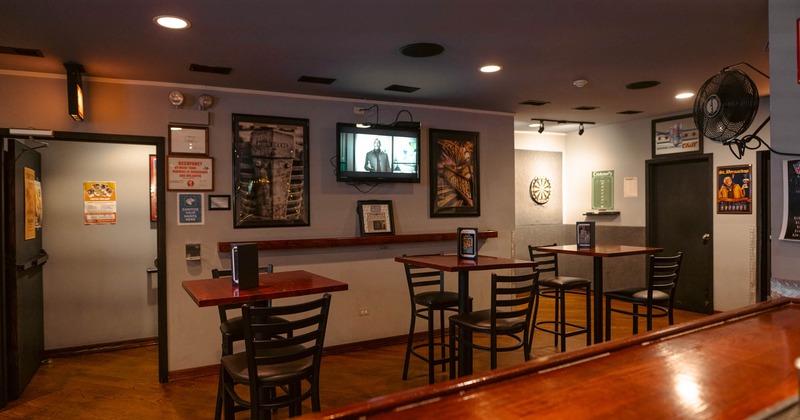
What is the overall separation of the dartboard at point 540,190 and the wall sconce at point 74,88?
5804 millimetres

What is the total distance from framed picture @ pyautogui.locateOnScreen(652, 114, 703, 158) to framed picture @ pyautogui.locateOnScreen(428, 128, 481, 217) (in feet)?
8.38

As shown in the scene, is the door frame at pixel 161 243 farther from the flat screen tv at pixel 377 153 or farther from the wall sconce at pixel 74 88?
the flat screen tv at pixel 377 153

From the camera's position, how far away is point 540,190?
7.54 meters

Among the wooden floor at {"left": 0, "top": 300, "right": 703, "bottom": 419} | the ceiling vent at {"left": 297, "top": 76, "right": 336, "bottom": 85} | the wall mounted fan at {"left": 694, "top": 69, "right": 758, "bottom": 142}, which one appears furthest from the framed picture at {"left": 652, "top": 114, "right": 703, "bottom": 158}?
the ceiling vent at {"left": 297, "top": 76, "right": 336, "bottom": 85}

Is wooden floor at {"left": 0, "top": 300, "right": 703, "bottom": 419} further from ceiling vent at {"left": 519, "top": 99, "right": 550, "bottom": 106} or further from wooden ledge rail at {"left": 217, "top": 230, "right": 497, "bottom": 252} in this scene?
ceiling vent at {"left": 519, "top": 99, "right": 550, "bottom": 106}

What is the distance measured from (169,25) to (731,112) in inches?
123

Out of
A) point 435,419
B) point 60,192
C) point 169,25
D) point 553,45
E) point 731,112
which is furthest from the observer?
point 60,192

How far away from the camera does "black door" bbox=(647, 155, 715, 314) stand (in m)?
5.87

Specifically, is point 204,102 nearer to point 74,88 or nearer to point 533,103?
point 74,88

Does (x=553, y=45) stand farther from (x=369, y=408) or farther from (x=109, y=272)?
(x=109, y=272)

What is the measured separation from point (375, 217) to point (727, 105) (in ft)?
10.0

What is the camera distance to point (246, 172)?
437cm

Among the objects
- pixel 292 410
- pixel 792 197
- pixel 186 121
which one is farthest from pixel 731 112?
pixel 186 121

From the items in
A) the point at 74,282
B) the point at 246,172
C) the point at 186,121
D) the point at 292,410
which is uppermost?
the point at 186,121
